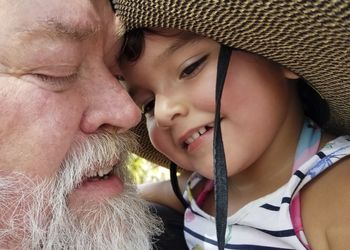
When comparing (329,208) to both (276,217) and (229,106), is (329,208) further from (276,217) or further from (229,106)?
(229,106)

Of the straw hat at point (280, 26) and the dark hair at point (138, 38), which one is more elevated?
the straw hat at point (280, 26)

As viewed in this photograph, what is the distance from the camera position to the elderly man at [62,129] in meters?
1.03

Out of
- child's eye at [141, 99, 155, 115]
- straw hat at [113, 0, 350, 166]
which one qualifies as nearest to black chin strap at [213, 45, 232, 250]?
straw hat at [113, 0, 350, 166]

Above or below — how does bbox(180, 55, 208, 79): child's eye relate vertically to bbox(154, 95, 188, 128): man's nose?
above

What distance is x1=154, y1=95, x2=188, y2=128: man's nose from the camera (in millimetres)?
1206

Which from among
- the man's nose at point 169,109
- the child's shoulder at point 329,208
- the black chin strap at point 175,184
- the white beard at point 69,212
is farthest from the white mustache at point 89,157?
the child's shoulder at point 329,208

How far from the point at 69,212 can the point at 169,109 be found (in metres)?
0.34

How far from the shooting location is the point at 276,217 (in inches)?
48.0

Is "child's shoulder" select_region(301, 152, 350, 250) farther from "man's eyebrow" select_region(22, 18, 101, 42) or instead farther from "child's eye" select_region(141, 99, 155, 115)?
"man's eyebrow" select_region(22, 18, 101, 42)

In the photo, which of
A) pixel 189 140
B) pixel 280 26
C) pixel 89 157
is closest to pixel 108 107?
pixel 89 157

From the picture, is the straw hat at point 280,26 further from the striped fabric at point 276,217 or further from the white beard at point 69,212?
the white beard at point 69,212

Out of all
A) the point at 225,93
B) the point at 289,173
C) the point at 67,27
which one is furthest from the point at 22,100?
the point at 289,173

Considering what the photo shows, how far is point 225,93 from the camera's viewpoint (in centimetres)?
118

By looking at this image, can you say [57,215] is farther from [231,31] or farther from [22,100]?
[231,31]
